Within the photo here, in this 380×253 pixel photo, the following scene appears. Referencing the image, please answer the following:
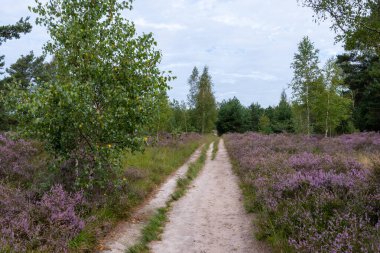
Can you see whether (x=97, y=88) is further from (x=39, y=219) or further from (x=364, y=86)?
(x=364, y=86)

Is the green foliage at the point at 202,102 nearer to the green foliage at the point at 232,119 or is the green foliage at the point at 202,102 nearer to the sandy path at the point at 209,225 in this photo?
the green foliage at the point at 232,119

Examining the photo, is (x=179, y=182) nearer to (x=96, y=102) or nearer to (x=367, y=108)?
(x=96, y=102)

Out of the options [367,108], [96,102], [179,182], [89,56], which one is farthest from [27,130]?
[367,108]

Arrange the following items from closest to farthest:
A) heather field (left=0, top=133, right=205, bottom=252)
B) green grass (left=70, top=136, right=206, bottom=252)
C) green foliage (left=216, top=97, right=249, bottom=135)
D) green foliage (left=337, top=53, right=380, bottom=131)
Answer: heather field (left=0, top=133, right=205, bottom=252) < green grass (left=70, top=136, right=206, bottom=252) < green foliage (left=337, top=53, right=380, bottom=131) < green foliage (left=216, top=97, right=249, bottom=135)

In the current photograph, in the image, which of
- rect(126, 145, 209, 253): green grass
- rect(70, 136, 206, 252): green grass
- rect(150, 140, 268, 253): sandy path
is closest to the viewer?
rect(70, 136, 206, 252): green grass

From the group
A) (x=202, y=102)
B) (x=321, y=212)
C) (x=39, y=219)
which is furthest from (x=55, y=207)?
(x=202, y=102)

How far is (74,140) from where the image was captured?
8.68 m

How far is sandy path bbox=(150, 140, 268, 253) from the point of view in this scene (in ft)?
23.1

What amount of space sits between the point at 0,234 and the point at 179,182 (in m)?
9.02

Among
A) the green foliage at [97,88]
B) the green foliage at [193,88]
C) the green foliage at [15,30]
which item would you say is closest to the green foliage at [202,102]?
the green foliage at [193,88]

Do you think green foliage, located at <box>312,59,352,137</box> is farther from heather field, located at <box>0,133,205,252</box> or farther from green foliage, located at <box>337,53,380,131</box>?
heather field, located at <box>0,133,205,252</box>

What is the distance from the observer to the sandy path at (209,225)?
7.05 metres

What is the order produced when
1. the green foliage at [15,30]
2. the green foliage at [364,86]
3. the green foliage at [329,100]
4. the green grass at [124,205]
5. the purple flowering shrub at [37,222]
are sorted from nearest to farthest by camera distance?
the purple flowering shrub at [37,222] < the green grass at [124,205] < the green foliage at [15,30] < the green foliage at [329,100] < the green foliage at [364,86]

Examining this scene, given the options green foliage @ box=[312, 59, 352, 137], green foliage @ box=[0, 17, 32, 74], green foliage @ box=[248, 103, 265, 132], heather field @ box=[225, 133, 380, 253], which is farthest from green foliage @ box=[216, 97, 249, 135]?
heather field @ box=[225, 133, 380, 253]
